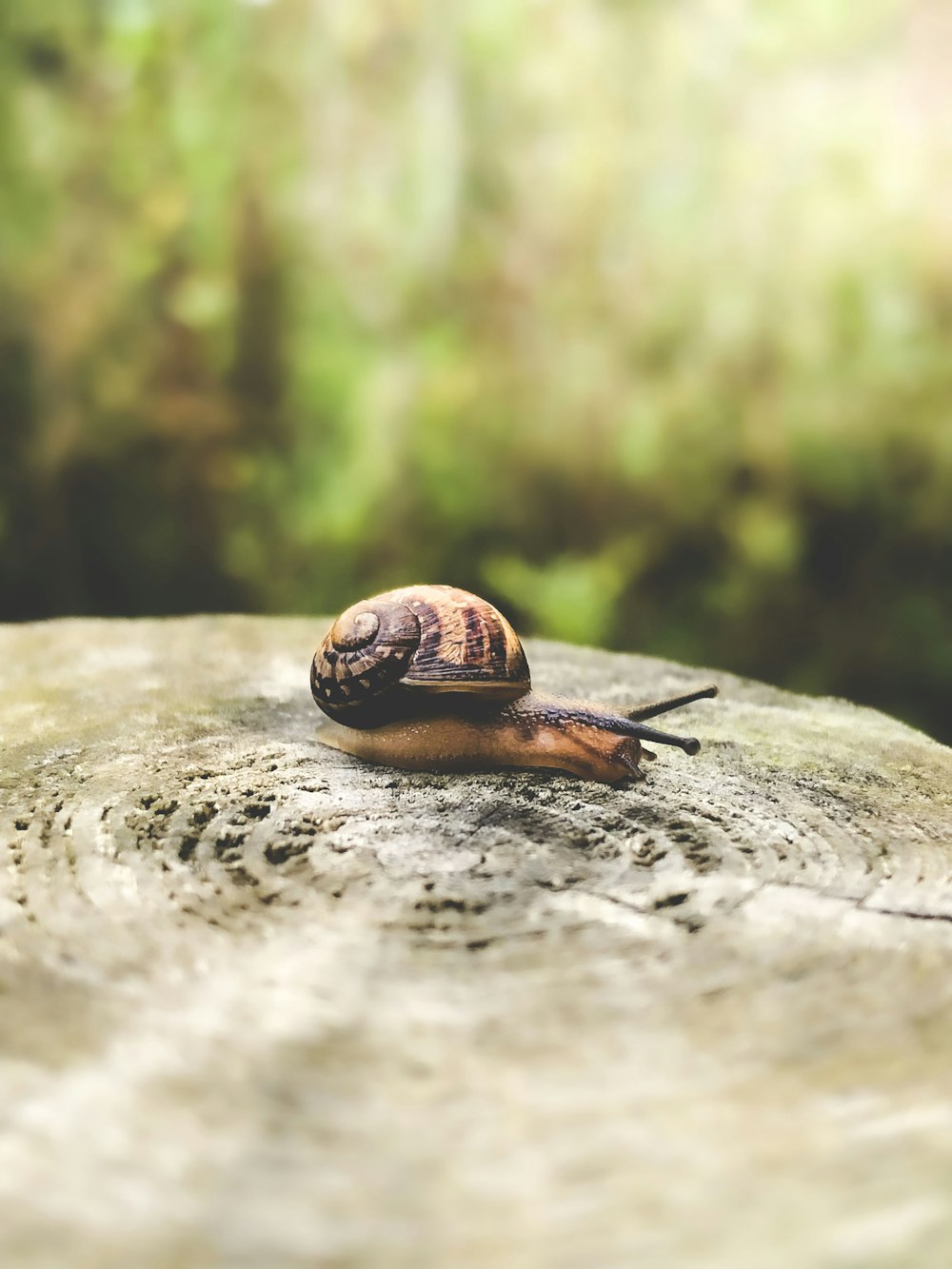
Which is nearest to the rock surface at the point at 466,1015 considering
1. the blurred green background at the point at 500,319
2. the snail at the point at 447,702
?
the snail at the point at 447,702

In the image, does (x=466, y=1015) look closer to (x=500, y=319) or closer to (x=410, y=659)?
(x=410, y=659)

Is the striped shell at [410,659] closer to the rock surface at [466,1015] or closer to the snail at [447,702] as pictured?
the snail at [447,702]

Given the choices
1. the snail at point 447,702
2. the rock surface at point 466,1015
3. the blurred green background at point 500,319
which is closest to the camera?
the rock surface at point 466,1015

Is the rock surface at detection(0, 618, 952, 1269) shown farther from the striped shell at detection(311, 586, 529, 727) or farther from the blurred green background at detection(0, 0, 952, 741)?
the blurred green background at detection(0, 0, 952, 741)

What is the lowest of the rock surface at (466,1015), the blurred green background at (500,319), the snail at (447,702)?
the rock surface at (466,1015)

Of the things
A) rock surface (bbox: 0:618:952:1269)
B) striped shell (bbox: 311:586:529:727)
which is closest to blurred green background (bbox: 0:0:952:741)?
striped shell (bbox: 311:586:529:727)

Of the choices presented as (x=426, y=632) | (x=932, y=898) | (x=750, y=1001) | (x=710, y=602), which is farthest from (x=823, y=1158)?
(x=710, y=602)

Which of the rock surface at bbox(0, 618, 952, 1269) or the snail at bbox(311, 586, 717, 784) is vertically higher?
the snail at bbox(311, 586, 717, 784)
